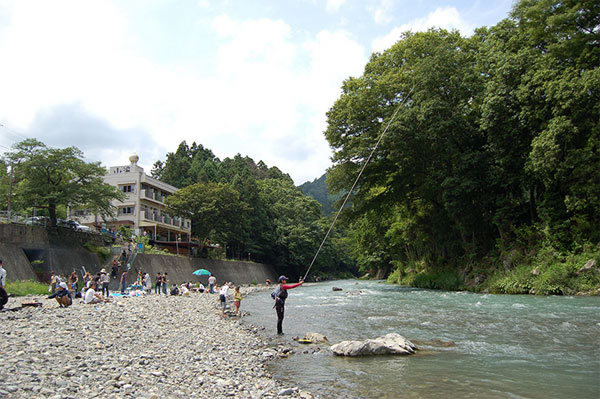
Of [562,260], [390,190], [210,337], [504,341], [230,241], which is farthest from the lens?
[230,241]

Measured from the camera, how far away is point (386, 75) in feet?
106

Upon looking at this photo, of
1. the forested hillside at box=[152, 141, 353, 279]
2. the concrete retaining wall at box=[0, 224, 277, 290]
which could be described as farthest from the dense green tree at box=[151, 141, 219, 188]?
the concrete retaining wall at box=[0, 224, 277, 290]

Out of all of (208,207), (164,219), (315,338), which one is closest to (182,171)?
(164,219)

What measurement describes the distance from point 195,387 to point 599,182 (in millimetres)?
23347

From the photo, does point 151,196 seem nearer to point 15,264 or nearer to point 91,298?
point 15,264

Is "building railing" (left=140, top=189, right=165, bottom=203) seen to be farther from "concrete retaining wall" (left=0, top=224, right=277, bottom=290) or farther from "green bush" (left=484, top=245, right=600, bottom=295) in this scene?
"green bush" (left=484, top=245, right=600, bottom=295)

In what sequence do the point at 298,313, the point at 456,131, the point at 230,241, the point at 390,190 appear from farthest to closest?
1. the point at 230,241
2. the point at 390,190
3. the point at 456,131
4. the point at 298,313

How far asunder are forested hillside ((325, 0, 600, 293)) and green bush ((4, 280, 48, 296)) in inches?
886

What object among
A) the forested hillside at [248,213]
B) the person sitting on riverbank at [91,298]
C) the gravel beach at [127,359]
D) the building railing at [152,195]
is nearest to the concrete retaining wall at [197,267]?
the forested hillside at [248,213]

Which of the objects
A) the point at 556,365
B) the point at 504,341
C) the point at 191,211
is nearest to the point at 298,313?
the point at 504,341

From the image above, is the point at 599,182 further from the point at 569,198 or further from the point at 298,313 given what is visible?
the point at 298,313

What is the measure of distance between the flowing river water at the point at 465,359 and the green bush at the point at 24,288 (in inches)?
587

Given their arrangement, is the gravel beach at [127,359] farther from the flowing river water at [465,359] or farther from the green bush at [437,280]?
the green bush at [437,280]

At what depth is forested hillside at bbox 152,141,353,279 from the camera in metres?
55.2
